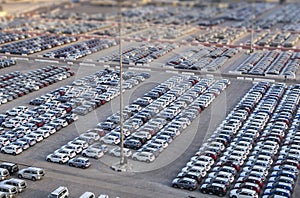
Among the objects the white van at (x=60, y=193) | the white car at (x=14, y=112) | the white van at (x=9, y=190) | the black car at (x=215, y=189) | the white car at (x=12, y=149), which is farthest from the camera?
the white car at (x=14, y=112)

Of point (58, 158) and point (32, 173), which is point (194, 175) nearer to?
point (58, 158)

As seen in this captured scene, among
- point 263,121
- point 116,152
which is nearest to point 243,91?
point 263,121

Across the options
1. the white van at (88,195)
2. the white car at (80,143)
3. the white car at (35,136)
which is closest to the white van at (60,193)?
the white van at (88,195)

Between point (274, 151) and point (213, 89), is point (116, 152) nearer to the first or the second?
point (274, 151)

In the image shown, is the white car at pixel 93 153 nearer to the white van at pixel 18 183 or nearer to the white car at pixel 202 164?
the white van at pixel 18 183

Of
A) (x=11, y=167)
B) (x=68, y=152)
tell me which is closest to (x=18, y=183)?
(x=11, y=167)

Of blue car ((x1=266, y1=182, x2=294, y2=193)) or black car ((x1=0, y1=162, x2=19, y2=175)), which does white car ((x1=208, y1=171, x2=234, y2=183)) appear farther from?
black car ((x1=0, y1=162, x2=19, y2=175))

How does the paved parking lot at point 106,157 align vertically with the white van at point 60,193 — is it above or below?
below
